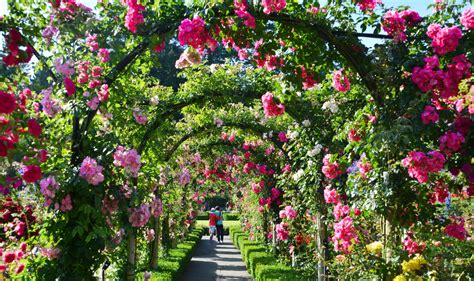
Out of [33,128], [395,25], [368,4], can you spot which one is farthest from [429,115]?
[33,128]

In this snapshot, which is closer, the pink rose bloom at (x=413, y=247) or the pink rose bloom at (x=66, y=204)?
the pink rose bloom at (x=413, y=247)

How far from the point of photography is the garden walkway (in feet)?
31.7

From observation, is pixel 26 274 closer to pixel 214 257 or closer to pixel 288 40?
pixel 288 40

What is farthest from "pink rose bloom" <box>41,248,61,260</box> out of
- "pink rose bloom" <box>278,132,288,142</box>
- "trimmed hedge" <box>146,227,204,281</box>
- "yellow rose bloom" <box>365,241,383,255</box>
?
"pink rose bloom" <box>278,132,288,142</box>

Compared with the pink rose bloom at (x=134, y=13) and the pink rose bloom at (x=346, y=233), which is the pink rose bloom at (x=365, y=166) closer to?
the pink rose bloom at (x=346, y=233)

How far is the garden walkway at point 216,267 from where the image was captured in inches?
381

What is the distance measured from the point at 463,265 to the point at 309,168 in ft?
9.27

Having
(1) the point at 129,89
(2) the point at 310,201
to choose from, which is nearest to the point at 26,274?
(1) the point at 129,89

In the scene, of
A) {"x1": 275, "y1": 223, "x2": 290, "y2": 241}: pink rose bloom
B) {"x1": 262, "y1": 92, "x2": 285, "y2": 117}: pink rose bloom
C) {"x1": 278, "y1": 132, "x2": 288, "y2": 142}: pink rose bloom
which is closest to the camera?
{"x1": 262, "y1": 92, "x2": 285, "y2": 117}: pink rose bloom

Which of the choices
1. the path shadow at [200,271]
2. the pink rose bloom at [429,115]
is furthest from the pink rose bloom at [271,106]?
the path shadow at [200,271]

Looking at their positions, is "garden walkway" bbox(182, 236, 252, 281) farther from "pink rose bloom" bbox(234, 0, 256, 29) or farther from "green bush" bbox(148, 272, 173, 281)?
"pink rose bloom" bbox(234, 0, 256, 29)

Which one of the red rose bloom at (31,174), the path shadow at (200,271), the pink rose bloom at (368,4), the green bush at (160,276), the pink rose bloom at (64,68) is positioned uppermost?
the pink rose bloom at (368,4)

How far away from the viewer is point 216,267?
11219 millimetres

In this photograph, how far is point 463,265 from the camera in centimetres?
275
